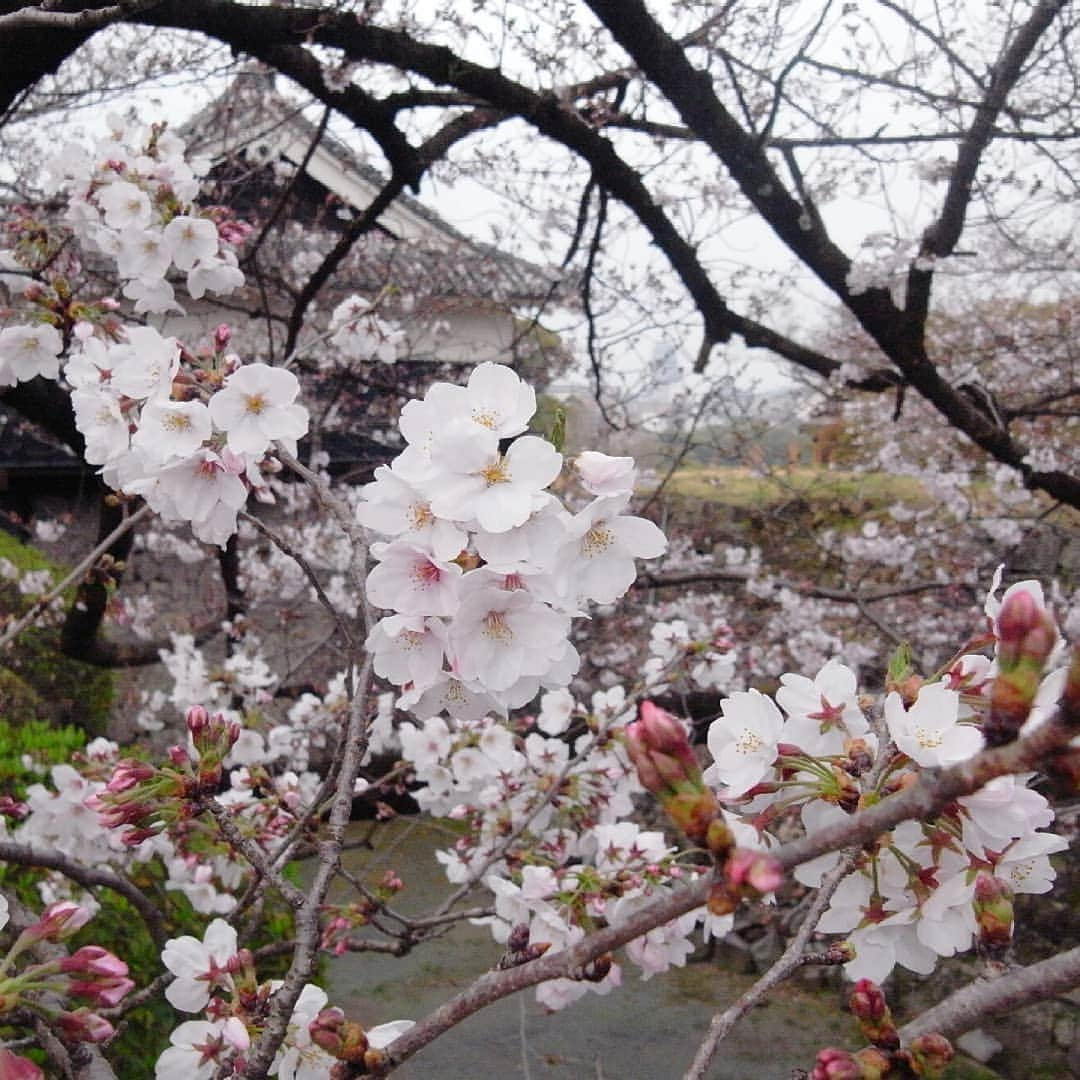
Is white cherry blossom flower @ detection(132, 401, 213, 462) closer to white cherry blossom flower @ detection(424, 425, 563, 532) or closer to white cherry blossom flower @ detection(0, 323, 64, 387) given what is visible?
white cherry blossom flower @ detection(424, 425, 563, 532)

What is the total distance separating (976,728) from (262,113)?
→ 17.1ft

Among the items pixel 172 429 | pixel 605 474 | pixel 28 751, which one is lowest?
pixel 605 474

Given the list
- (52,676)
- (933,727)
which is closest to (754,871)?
(933,727)

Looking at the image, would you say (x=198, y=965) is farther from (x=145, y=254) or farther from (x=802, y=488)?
(x=802, y=488)

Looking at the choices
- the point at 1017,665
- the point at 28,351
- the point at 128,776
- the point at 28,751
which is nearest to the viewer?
the point at 1017,665

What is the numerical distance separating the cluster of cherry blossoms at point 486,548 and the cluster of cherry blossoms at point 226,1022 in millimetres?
437

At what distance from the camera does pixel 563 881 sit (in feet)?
6.17

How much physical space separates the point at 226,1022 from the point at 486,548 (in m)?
0.75

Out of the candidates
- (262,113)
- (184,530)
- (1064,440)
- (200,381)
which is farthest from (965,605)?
(200,381)

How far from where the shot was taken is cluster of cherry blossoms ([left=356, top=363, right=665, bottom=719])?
0.90 m

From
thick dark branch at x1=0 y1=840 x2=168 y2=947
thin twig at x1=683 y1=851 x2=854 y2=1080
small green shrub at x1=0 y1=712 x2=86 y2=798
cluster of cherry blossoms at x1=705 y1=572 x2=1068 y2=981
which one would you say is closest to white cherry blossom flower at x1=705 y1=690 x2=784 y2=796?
cluster of cherry blossoms at x1=705 y1=572 x2=1068 y2=981

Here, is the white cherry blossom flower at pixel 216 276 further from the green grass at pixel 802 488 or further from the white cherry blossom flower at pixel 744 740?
the green grass at pixel 802 488

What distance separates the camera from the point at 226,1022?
1.19 metres

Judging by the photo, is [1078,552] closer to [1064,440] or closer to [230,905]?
[1064,440]
